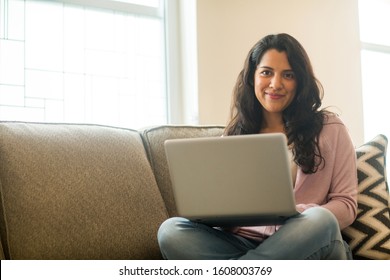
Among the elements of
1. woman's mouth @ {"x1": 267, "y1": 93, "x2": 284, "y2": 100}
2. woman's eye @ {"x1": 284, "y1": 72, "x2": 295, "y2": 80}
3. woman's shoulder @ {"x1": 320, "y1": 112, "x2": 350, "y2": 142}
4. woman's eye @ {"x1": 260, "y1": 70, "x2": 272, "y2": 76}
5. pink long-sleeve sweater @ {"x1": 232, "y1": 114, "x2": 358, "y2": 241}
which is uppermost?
woman's eye @ {"x1": 260, "y1": 70, "x2": 272, "y2": 76}

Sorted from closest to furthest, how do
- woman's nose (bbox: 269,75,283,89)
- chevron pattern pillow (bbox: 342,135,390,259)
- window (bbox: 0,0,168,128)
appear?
1. chevron pattern pillow (bbox: 342,135,390,259)
2. woman's nose (bbox: 269,75,283,89)
3. window (bbox: 0,0,168,128)

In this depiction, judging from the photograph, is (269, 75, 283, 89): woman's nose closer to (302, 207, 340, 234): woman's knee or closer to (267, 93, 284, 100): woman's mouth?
(267, 93, 284, 100): woman's mouth

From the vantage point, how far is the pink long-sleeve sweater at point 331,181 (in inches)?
53.8

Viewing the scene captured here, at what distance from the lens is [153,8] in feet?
8.34

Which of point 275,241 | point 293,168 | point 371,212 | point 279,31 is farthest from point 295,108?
point 279,31

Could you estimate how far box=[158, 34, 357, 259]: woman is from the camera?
117 cm

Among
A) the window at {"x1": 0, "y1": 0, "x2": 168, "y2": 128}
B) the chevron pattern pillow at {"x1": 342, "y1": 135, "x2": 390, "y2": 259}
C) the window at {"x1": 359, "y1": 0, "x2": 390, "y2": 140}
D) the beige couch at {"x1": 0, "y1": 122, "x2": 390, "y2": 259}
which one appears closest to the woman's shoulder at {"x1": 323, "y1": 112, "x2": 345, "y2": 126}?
the chevron pattern pillow at {"x1": 342, "y1": 135, "x2": 390, "y2": 259}

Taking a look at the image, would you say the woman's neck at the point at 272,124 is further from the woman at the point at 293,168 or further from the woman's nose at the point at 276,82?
the woman's nose at the point at 276,82

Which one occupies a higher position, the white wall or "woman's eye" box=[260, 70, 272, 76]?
the white wall

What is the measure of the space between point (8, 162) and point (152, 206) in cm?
40

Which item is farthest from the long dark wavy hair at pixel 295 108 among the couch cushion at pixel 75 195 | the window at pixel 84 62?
the window at pixel 84 62

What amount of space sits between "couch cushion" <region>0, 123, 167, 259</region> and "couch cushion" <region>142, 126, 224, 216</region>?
58 millimetres

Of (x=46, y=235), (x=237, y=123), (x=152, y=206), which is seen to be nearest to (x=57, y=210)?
(x=46, y=235)

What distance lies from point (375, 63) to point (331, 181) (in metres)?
2.13
